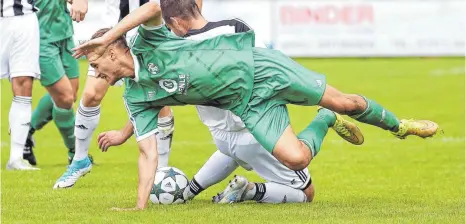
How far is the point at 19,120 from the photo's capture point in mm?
11141

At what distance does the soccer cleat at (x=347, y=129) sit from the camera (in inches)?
353

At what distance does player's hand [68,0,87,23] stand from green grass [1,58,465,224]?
4.60 ft

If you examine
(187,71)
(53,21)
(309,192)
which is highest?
(187,71)

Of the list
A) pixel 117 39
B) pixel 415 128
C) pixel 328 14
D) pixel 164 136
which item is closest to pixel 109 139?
pixel 117 39

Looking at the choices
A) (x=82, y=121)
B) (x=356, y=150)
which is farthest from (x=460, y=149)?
(x=82, y=121)

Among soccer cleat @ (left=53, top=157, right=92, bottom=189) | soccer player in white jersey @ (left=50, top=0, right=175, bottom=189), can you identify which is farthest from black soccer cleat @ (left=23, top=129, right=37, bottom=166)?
soccer cleat @ (left=53, top=157, right=92, bottom=189)

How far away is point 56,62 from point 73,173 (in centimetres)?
217

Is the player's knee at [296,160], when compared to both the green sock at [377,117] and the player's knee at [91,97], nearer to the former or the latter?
the green sock at [377,117]

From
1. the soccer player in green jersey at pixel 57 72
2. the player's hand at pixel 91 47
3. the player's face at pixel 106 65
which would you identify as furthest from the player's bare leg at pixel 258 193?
the soccer player in green jersey at pixel 57 72

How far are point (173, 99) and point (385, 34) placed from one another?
22.1 m

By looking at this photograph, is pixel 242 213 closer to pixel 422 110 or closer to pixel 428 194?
pixel 428 194

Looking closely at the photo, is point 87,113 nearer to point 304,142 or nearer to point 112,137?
point 112,137

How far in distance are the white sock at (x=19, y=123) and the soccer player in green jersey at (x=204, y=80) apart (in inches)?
121

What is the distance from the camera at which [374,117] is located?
8.86m
